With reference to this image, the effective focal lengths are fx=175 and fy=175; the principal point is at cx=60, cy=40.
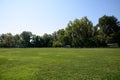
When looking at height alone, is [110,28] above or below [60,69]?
above

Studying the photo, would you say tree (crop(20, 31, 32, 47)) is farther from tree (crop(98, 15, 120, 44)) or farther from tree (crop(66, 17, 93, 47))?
tree (crop(98, 15, 120, 44))

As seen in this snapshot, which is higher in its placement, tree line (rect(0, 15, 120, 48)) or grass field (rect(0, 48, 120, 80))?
tree line (rect(0, 15, 120, 48))

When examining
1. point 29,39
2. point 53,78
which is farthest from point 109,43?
point 53,78

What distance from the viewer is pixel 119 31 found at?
98438 millimetres

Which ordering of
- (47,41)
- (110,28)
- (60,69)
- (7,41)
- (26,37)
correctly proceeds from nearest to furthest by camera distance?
(60,69) < (110,28) < (47,41) < (7,41) < (26,37)

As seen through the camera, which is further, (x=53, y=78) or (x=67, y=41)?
(x=67, y=41)

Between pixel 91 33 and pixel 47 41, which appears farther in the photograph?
pixel 47 41

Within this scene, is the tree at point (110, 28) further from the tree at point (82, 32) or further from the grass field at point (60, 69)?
the grass field at point (60, 69)

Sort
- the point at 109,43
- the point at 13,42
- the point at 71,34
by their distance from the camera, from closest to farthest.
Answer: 1. the point at 109,43
2. the point at 71,34
3. the point at 13,42

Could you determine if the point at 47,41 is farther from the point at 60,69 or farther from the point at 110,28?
the point at 60,69

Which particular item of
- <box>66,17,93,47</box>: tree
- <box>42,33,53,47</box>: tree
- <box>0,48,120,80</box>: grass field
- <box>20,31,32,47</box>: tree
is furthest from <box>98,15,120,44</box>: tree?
<box>0,48,120,80</box>: grass field

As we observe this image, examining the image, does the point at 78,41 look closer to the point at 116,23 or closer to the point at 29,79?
the point at 116,23

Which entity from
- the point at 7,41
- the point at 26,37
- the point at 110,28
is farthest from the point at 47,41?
the point at 110,28

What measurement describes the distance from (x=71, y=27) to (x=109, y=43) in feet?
80.4
